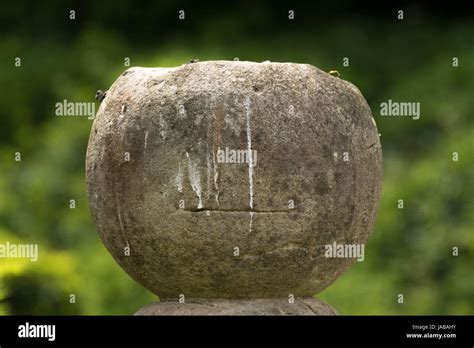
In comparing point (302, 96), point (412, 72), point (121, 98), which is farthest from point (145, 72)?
point (412, 72)

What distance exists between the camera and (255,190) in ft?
26.0

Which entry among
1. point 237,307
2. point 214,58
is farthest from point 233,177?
point 214,58

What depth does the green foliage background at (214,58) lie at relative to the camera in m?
15.2

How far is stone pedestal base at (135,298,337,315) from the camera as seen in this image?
8258mm

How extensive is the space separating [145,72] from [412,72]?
12011 mm

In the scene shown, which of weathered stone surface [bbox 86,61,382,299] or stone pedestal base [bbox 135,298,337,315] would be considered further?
stone pedestal base [bbox 135,298,337,315]

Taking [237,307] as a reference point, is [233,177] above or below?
above

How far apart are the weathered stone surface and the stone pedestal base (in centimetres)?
7

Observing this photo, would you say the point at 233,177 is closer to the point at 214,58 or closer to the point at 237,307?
the point at 237,307

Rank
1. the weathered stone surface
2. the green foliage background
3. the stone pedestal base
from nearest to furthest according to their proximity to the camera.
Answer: the weathered stone surface, the stone pedestal base, the green foliage background

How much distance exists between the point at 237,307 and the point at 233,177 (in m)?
0.95

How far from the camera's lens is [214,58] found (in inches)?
759

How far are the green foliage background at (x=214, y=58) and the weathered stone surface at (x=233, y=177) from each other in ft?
10.0

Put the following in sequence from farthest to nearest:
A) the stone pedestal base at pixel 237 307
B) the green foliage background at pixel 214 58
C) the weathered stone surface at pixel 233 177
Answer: the green foliage background at pixel 214 58
the stone pedestal base at pixel 237 307
the weathered stone surface at pixel 233 177
